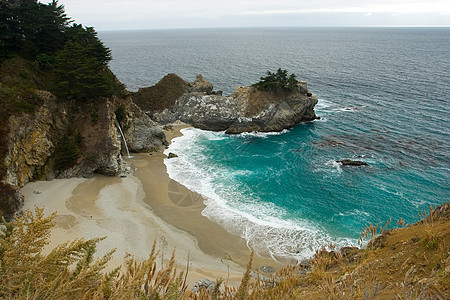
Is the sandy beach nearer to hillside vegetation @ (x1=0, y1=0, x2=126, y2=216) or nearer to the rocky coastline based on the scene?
the rocky coastline

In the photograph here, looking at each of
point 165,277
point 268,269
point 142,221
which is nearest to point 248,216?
point 268,269

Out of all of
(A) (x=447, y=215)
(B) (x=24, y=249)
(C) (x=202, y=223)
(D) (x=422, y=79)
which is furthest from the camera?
(D) (x=422, y=79)

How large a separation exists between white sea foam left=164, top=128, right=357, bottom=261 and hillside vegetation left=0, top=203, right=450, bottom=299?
583 inches

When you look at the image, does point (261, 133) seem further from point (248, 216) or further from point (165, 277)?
point (165, 277)

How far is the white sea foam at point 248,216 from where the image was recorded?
23.9m

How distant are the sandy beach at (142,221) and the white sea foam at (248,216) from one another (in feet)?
3.58

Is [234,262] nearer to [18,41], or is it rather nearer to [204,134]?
[204,134]

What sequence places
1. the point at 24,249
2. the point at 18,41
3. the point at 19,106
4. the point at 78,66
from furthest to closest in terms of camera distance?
the point at 18,41 → the point at 78,66 → the point at 19,106 → the point at 24,249

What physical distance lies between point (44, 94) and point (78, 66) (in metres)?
5.53

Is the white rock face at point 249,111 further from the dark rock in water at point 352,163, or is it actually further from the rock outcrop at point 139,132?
the dark rock in water at point 352,163

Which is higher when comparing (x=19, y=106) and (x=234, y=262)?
(x=19, y=106)

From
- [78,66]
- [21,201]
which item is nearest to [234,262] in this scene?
[21,201]

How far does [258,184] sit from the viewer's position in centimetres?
3366

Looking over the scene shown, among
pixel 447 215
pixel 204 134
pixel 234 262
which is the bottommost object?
pixel 234 262
